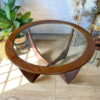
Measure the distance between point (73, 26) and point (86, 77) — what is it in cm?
55

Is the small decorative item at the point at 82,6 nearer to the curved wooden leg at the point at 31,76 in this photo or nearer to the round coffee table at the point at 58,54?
the round coffee table at the point at 58,54

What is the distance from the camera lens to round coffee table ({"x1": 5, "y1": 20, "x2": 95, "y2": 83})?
1011mm

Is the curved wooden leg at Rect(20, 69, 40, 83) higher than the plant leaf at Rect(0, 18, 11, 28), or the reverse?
the plant leaf at Rect(0, 18, 11, 28)

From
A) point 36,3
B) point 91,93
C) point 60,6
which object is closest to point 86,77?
point 91,93

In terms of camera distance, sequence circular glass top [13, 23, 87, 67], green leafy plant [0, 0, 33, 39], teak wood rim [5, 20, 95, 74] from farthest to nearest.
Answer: green leafy plant [0, 0, 33, 39] < circular glass top [13, 23, 87, 67] < teak wood rim [5, 20, 95, 74]

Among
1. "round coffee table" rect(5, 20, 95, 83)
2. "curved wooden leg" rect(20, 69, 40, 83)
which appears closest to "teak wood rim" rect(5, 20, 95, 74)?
"round coffee table" rect(5, 20, 95, 83)

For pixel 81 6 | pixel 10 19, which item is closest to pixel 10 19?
pixel 10 19

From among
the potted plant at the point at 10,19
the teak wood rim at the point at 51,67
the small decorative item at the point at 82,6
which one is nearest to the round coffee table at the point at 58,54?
the teak wood rim at the point at 51,67

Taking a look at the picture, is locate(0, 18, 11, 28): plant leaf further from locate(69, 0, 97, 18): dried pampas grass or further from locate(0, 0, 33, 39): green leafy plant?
locate(69, 0, 97, 18): dried pampas grass

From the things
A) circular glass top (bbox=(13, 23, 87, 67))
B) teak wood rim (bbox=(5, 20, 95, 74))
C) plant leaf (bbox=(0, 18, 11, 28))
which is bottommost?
circular glass top (bbox=(13, 23, 87, 67))

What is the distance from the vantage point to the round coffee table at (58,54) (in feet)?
3.32

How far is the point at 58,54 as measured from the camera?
1387mm

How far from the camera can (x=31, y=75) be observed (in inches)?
55.7

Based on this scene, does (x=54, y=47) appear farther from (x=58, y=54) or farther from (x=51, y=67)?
(x=51, y=67)
